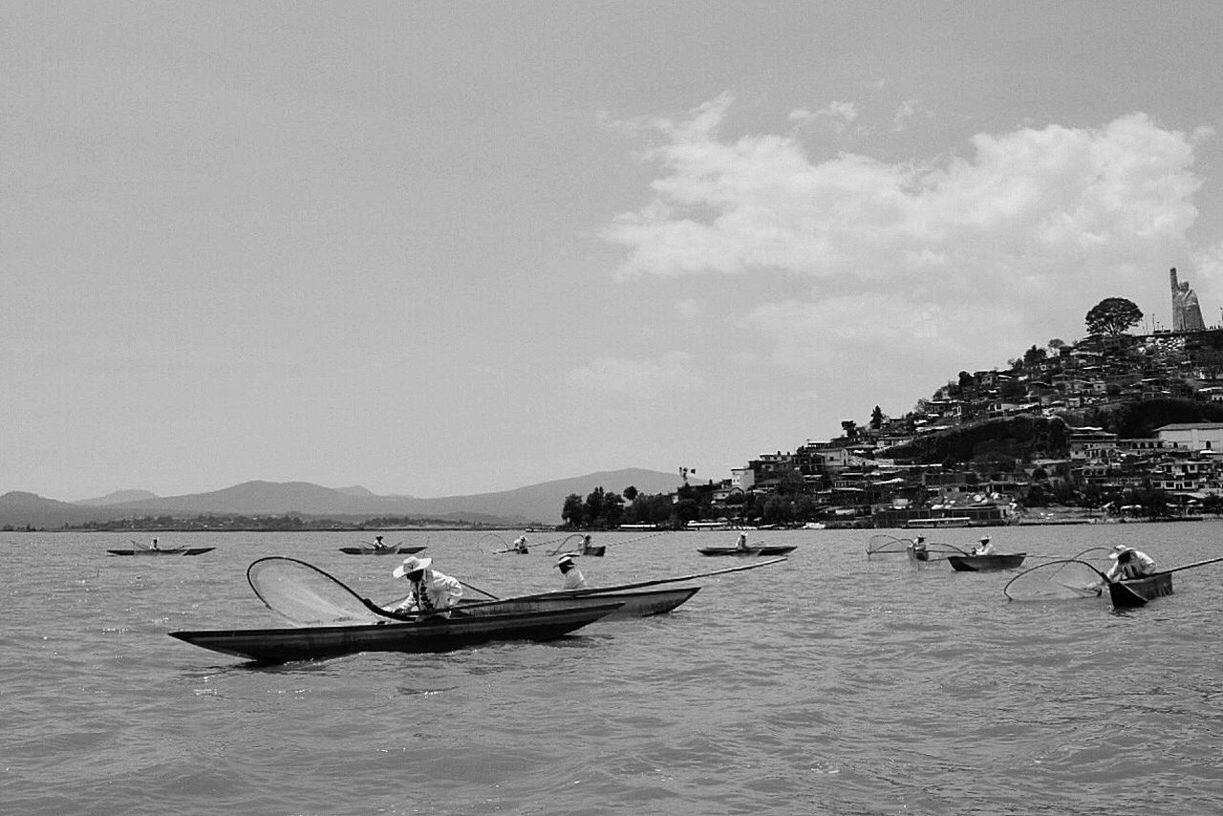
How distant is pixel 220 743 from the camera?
1096 cm

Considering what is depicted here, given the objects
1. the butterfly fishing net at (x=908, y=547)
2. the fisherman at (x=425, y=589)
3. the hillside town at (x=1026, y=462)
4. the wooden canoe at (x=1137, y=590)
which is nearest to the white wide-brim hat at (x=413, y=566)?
Result: the fisherman at (x=425, y=589)

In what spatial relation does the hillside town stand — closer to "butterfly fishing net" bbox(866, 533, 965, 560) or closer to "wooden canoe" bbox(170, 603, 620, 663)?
"butterfly fishing net" bbox(866, 533, 965, 560)

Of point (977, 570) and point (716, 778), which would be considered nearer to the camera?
point (716, 778)

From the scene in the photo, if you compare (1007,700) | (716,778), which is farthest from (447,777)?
(1007,700)

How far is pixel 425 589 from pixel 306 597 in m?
1.78

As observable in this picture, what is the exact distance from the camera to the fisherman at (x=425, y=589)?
54.4 feet

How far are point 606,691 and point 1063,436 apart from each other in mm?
160877

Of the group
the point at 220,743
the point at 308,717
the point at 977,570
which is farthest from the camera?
the point at 977,570

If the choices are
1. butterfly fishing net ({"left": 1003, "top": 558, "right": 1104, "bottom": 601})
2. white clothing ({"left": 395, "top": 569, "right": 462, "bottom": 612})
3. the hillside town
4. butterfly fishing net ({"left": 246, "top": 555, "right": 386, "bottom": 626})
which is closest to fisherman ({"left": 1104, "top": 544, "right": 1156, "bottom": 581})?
butterfly fishing net ({"left": 1003, "top": 558, "right": 1104, "bottom": 601})

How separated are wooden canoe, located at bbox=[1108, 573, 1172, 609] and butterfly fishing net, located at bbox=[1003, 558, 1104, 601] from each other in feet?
1.86

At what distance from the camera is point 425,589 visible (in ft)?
55.2

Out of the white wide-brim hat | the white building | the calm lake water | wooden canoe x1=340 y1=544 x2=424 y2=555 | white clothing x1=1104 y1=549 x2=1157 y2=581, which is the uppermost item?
the white building

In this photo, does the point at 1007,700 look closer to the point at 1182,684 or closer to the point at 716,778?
the point at 1182,684

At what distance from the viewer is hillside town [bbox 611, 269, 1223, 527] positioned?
13775cm
